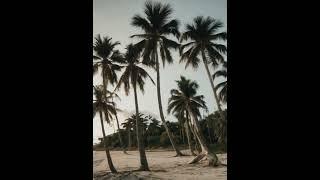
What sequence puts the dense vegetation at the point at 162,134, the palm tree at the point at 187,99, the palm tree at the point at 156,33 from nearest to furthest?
1. the palm tree at the point at 156,33
2. the palm tree at the point at 187,99
3. the dense vegetation at the point at 162,134

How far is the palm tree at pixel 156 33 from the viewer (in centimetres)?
2017

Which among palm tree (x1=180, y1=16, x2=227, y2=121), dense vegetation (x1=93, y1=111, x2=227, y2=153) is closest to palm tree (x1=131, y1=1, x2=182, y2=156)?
palm tree (x1=180, y1=16, x2=227, y2=121)

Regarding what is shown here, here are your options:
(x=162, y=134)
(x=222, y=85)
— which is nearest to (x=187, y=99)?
(x=222, y=85)

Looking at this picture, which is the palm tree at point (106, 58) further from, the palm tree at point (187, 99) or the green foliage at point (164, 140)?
the green foliage at point (164, 140)

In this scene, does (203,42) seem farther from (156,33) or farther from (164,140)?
(164,140)

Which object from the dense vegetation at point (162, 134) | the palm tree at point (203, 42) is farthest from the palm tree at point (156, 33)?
the dense vegetation at point (162, 134)

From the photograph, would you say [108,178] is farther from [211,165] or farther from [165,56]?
[165,56]

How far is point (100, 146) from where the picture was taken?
41.7m

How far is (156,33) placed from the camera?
2059 cm

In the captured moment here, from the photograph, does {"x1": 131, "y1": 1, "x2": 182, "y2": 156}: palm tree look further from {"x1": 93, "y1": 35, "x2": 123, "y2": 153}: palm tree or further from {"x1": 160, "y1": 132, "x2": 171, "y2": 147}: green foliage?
{"x1": 160, "y1": 132, "x2": 171, "y2": 147}: green foliage
